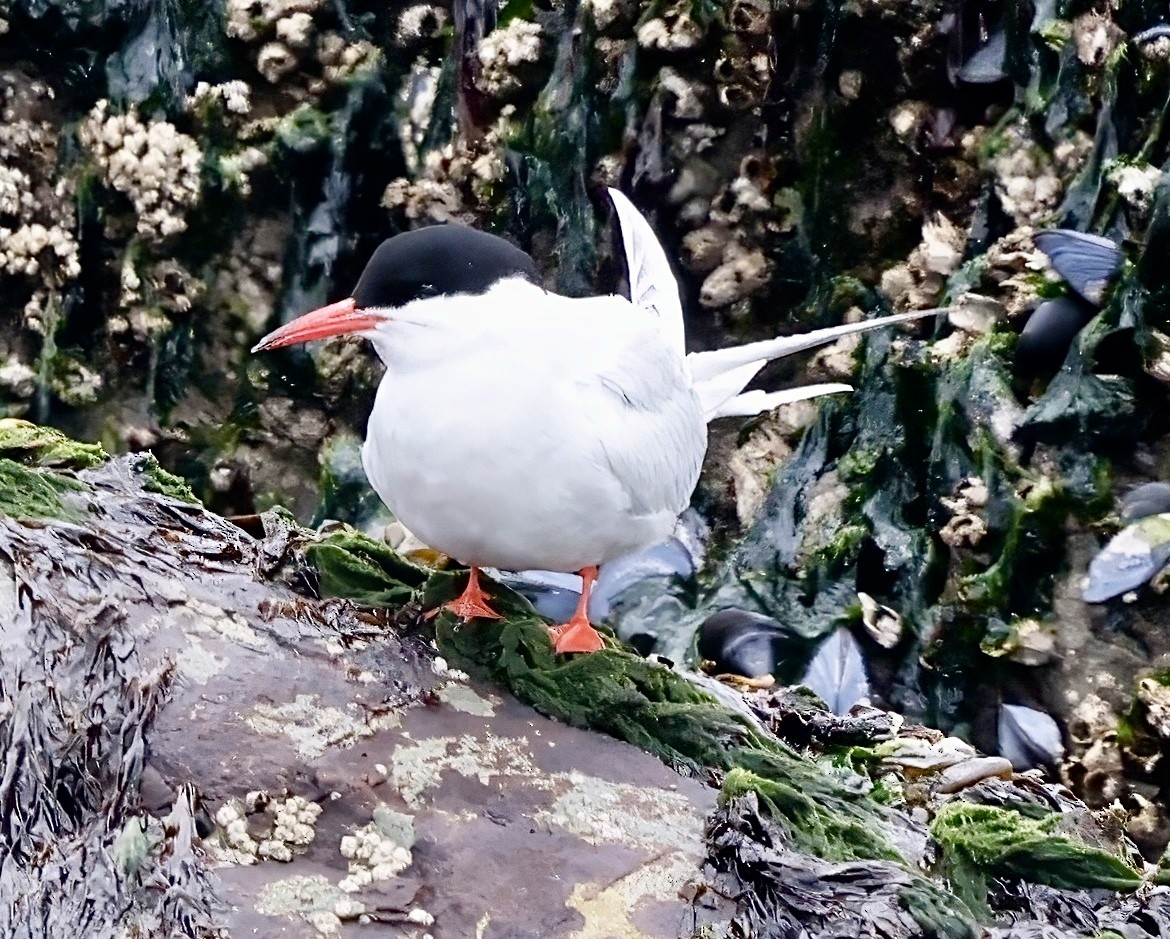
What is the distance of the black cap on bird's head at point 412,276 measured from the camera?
292 centimetres

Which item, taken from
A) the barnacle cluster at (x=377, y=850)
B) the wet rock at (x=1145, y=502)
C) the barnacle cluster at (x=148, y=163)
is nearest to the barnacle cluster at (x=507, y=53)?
the barnacle cluster at (x=148, y=163)

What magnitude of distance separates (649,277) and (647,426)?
3.56 ft

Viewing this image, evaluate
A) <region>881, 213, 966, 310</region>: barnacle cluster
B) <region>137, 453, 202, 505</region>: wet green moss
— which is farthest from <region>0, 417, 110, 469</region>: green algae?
<region>881, 213, 966, 310</region>: barnacle cluster

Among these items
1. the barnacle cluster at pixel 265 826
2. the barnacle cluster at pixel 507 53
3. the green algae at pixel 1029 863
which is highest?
the barnacle cluster at pixel 507 53

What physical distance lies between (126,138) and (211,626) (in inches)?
203

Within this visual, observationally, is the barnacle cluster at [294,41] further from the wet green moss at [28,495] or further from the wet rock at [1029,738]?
the wet rock at [1029,738]

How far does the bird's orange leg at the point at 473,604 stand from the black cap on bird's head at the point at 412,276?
2.61 ft

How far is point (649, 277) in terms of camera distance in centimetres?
432

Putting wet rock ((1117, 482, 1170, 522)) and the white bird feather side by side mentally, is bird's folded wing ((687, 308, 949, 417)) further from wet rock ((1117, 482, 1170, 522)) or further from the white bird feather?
wet rock ((1117, 482, 1170, 522))

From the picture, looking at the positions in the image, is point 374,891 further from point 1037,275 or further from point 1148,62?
point 1148,62

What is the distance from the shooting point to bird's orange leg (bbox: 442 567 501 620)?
3256 millimetres

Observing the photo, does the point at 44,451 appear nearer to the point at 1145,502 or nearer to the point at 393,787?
the point at 393,787

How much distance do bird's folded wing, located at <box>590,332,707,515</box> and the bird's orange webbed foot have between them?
355 mm

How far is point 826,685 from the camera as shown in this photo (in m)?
5.46
